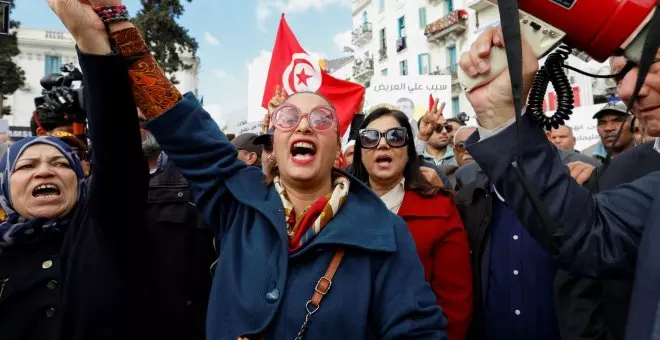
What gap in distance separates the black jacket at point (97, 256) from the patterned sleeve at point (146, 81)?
37mm

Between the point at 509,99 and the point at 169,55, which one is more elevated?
the point at 169,55

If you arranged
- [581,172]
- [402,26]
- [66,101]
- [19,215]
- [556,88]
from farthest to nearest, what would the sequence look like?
[402,26] → [66,101] → [581,172] → [19,215] → [556,88]

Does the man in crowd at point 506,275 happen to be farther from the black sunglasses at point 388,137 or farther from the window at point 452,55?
the window at point 452,55

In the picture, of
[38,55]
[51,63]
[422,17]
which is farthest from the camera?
[51,63]

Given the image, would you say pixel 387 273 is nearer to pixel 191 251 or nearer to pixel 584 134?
pixel 191 251

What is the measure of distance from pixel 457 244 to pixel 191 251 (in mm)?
1491

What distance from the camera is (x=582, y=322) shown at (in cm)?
250

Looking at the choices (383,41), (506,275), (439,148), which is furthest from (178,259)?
(383,41)

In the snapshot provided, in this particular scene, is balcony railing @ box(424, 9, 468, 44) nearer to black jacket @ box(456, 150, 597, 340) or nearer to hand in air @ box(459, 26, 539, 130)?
black jacket @ box(456, 150, 597, 340)

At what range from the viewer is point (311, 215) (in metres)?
1.95

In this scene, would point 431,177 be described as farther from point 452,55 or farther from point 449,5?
point 449,5

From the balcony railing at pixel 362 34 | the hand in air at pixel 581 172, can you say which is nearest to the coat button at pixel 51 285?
the hand in air at pixel 581 172

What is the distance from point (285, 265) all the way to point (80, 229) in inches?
38.5

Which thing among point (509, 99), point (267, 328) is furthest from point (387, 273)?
point (509, 99)
